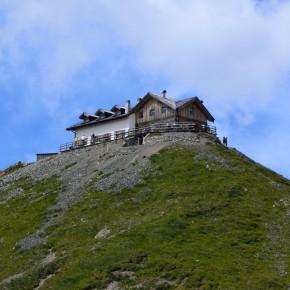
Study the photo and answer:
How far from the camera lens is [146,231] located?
2174 inches

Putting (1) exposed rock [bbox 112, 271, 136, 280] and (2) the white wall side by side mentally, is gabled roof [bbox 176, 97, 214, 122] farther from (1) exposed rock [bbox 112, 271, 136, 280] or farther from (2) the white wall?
(1) exposed rock [bbox 112, 271, 136, 280]

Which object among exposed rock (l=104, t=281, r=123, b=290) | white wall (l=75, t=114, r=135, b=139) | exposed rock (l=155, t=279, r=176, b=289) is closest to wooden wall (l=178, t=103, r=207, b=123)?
white wall (l=75, t=114, r=135, b=139)

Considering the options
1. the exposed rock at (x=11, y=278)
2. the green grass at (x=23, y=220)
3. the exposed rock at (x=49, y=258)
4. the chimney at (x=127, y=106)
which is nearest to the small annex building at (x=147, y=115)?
the chimney at (x=127, y=106)

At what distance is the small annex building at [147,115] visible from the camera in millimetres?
97000

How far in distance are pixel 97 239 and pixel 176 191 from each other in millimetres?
12480

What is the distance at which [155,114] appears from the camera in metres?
98.8

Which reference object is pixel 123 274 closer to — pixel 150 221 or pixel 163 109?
pixel 150 221

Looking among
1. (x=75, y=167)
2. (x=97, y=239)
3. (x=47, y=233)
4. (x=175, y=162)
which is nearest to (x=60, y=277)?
(x=97, y=239)

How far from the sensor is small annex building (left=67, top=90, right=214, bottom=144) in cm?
9700

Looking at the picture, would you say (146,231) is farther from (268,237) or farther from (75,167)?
(75,167)

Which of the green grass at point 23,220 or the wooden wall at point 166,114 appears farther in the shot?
the wooden wall at point 166,114

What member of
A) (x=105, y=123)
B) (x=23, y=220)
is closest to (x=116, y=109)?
(x=105, y=123)

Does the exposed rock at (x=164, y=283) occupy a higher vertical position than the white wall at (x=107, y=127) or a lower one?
lower

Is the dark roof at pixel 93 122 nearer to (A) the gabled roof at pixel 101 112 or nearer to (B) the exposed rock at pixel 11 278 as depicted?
(A) the gabled roof at pixel 101 112
